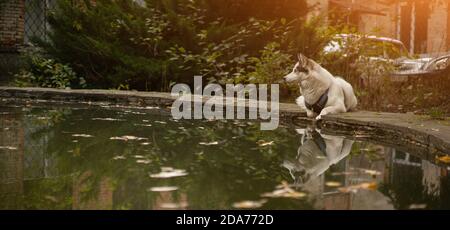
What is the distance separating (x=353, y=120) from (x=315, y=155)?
1.63 m

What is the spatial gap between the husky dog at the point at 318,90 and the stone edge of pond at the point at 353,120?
0.17m

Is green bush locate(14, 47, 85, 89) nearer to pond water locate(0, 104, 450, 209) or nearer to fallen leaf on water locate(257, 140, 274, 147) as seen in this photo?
pond water locate(0, 104, 450, 209)

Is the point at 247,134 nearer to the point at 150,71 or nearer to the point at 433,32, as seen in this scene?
the point at 150,71

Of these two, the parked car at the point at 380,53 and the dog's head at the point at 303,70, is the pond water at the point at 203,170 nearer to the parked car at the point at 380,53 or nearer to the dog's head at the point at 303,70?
the dog's head at the point at 303,70

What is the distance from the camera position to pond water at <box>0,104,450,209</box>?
3246 millimetres

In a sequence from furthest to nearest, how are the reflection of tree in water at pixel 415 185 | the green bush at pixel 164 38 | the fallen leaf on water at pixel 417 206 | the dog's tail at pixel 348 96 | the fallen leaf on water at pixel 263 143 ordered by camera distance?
1. the green bush at pixel 164 38
2. the dog's tail at pixel 348 96
3. the fallen leaf on water at pixel 263 143
4. the reflection of tree in water at pixel 415 185
5. the fallen leaf on water at pixel 417 206

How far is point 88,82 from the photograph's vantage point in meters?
11.3

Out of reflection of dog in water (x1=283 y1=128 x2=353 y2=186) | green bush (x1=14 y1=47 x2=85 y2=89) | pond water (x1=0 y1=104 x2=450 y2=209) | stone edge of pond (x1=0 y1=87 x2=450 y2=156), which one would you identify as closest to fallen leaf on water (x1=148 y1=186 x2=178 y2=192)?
pond water (x1=0 y1=104 x2=450 y2=209)

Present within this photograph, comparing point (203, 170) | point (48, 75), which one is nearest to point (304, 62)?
point (203, 170)

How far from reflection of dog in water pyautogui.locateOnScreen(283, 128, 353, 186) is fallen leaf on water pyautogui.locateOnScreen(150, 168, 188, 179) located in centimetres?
75

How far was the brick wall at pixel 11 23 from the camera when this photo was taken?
1400 centimetres

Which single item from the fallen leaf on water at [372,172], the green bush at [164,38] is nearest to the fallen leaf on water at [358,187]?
the fallen leaf on water at [372,172]

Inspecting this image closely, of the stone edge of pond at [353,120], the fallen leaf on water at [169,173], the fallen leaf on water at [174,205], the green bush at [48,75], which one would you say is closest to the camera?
the fallen leaf on water at [174,205]
